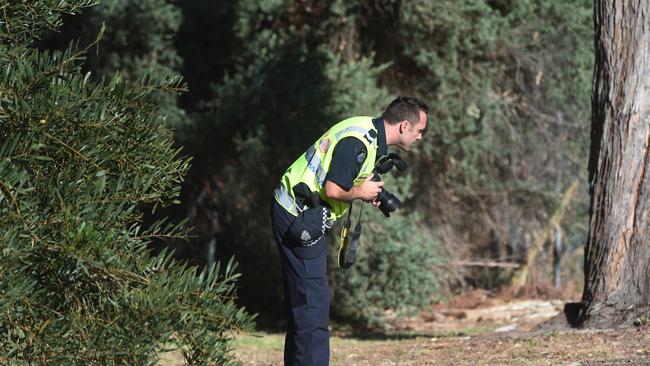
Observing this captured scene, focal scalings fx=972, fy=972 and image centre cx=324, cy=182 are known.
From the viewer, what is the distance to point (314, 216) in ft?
18.0

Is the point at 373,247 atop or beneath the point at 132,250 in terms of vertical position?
beneath

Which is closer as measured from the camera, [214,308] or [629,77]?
[214,308]

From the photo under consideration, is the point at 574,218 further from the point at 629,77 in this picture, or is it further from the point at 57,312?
the point at 57,312

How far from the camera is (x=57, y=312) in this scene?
4.52 metres

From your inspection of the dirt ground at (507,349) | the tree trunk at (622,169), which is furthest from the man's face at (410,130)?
the tree trunk at (622,169)

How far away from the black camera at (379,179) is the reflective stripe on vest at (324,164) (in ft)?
0.68

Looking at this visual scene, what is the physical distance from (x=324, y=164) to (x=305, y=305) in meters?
0.81

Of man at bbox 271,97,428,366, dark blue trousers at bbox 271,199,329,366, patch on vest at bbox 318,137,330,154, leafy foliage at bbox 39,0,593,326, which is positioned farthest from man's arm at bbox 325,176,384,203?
leafy foliage at bbox 39,0,593,326

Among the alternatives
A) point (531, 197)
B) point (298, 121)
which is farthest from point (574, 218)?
point (298, 121)

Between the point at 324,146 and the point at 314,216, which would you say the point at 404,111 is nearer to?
the point at 324,146

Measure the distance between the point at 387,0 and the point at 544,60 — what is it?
221 cm

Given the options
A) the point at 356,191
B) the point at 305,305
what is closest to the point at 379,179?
the point at 356,191

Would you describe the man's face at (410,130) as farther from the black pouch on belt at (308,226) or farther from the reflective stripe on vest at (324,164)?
the black pouch on belt at (308,226)

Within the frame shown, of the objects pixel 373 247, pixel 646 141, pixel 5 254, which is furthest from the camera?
pixel 373 247
